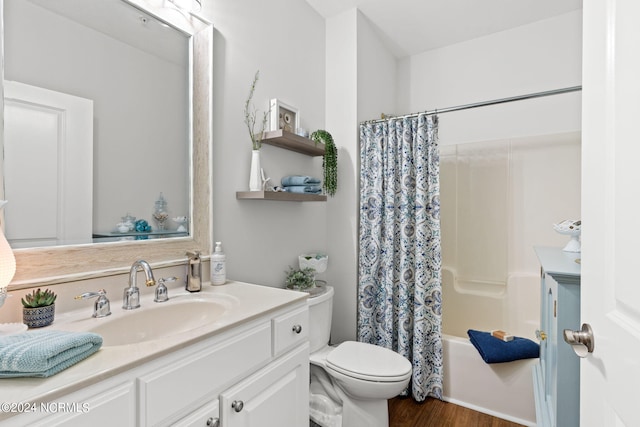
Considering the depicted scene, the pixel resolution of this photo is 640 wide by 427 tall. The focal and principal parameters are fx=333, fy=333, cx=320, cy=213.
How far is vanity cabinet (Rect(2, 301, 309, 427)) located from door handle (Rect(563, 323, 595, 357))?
82 cm

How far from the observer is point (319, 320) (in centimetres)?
188

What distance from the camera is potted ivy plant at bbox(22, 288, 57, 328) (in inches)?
34.8

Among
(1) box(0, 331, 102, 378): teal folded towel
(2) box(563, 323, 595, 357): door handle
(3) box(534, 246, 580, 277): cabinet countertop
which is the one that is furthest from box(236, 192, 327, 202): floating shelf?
(2) box(563, 323, 595, 357): door handle

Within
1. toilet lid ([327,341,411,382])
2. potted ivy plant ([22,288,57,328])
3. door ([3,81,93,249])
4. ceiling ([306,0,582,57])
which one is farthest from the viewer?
ceiling ([306,0,582,57])

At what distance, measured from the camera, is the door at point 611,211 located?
539mm

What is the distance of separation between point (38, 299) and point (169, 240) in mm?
503

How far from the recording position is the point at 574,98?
7.78 ft

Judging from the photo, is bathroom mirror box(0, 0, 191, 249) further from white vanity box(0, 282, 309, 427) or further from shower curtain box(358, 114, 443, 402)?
shower curtain box(358, 114, 443, 402)

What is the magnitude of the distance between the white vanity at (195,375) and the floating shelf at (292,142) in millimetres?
774

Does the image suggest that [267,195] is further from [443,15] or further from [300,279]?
[443,15]

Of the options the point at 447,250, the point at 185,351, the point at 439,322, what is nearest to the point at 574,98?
the point at 447,250

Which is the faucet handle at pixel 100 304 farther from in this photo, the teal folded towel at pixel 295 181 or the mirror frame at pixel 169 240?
the teal folded towel at pixel 295 181

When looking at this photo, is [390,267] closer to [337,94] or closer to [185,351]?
[337,94]

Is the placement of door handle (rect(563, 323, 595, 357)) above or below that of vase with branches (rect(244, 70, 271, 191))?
below
